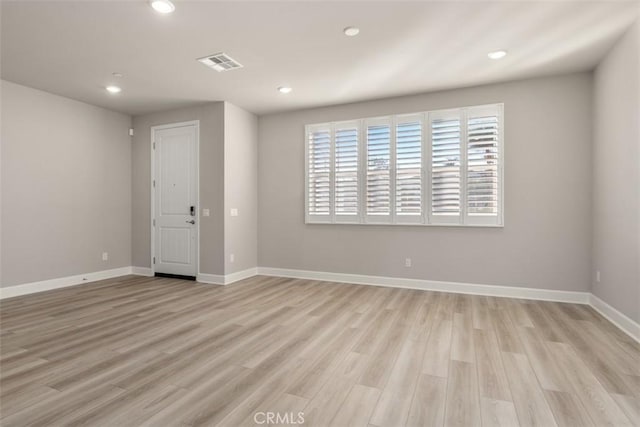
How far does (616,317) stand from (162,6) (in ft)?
17.0

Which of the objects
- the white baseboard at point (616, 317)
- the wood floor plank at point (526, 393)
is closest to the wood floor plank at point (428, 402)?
the wood floor plank at point (526, 393)

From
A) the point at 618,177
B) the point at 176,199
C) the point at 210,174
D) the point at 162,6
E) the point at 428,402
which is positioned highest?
the point at 162,6

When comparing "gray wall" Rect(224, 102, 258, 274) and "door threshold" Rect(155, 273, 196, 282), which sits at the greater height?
"gray wall" Rect(224, 102, 258, 274)

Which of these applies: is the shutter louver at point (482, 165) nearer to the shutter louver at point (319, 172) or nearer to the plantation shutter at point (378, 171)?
the plantation shutter at point (378, 171)

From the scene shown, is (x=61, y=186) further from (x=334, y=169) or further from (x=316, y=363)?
(x=316, y=363)

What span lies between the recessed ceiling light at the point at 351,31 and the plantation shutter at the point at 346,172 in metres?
2.14

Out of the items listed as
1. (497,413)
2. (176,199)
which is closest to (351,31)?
(497,413)

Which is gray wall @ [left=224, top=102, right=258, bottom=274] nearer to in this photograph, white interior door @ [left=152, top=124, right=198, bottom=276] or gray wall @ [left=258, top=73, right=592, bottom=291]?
white interior door @ [left=152, top=124, right=198, bottom=276]

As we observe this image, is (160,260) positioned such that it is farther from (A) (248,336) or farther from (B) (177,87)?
(A) (248,336)

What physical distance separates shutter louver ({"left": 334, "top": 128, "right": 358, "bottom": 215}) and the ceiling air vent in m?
2.07

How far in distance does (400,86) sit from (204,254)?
13.2 feet

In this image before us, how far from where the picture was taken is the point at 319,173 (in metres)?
5.50

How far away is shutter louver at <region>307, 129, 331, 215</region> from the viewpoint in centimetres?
545

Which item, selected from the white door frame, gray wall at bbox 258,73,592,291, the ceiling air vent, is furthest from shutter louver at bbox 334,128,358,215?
the white door frame
